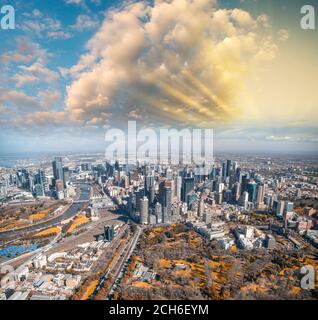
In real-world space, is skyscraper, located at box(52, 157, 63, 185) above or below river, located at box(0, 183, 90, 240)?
above

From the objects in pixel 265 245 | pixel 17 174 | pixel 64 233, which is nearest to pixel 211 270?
pixel 265 245

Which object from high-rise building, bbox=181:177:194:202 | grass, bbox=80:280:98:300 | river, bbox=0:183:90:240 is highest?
high-rise building, bbox=181:177:194:202

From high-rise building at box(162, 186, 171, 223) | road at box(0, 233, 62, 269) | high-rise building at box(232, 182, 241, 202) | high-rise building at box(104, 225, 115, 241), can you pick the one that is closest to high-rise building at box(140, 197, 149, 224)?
high-rise building at box(162, 186, 171, 223)

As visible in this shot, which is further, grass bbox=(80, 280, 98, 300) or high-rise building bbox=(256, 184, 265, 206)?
high-rise building bbox=(256, 184, 265, 206)

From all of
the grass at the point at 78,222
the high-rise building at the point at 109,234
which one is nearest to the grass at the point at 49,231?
the grass at the point at 78,222

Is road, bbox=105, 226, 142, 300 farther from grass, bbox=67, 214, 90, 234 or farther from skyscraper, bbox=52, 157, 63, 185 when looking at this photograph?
skyscraper, bbox=52, 157, 63, 185

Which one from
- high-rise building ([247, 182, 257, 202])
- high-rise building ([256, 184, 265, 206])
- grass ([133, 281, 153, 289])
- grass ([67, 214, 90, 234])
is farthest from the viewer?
high-rise building ([247, 182, 257, 202])

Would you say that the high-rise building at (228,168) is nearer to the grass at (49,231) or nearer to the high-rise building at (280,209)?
the high-rise building at (280,209)

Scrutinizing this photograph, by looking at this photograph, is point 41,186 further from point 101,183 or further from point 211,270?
point 211,270
